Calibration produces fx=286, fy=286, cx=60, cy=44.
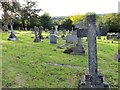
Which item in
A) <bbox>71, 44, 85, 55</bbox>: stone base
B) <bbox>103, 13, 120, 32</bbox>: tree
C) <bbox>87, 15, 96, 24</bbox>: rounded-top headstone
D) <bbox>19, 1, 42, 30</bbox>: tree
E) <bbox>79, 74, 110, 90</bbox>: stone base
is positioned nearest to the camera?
<bbox>79, 74, 110, 90</bbox>: stone base

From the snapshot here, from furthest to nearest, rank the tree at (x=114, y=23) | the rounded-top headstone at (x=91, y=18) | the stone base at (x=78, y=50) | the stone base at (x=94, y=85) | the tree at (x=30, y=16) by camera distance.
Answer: the tree at (x=30, y=16) < the tree at (x=114, y=23) < the stone base at (x=78, y=50) < the rounded-top headstone at (x=91, y=18) < the stone base at (x=94, y=85)

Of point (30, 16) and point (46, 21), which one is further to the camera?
point (46, 21)

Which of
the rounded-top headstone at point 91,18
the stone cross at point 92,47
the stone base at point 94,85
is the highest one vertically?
the rounded-top headstone at point 91,18

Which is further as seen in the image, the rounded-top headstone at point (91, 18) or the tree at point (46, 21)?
the tree at point (46, 21)

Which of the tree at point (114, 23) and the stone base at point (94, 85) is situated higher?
the tree at point (114, 23)

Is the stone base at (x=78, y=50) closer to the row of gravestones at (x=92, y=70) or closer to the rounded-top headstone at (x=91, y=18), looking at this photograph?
the row of gravestones at (x=92, y=70)

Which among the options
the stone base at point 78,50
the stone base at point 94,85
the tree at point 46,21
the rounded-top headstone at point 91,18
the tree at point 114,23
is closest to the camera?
the stone base at point 94,85

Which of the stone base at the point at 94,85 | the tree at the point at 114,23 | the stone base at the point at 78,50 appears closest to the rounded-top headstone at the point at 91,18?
the stone base at the point at 94,85

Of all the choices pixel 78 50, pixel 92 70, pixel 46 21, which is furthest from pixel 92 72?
pixel 46 21

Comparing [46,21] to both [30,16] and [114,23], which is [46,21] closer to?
[30,16]

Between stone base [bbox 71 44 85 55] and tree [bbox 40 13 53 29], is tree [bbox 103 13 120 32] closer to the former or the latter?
tree [bbox 40 13 53 29]

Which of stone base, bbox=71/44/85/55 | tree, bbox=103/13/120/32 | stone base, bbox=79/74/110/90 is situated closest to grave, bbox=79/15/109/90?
stone base, bbox=79/74/110/90

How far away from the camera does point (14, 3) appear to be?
2205 centimetres

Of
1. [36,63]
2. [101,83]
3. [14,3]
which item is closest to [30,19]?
[14,3]
